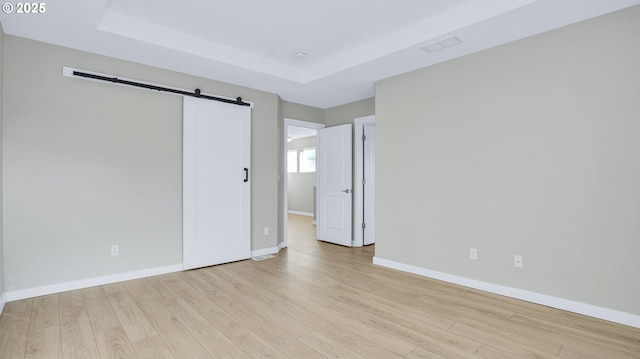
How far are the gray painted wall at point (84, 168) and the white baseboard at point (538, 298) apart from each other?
3.00 meters

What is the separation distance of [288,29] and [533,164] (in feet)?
8.68

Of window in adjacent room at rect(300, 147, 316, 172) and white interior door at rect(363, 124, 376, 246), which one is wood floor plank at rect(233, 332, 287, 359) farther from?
window in adjacent room at rect(300, 147, 316, 172)

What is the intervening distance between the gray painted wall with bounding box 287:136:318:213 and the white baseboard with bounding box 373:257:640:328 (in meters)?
5.81

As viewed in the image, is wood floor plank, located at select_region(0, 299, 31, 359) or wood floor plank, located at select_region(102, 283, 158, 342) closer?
wood floor plank, located at select_region(0, 299, 31, 359)

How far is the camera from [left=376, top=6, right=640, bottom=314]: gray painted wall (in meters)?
2.40

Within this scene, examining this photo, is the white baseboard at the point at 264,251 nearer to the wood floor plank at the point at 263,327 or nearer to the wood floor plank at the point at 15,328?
the wood floor plank at the point at 263,327

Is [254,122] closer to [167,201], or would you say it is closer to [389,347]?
[167,201]

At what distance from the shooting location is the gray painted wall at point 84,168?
2826 millimetres

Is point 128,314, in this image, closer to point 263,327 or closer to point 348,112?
point 263,327

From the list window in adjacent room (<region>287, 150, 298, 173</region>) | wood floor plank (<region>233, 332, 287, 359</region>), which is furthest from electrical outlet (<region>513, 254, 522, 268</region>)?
window in adjacent room (<region>287, 150, 298, 173</region>)

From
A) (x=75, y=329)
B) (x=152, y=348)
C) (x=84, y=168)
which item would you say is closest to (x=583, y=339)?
(x=152, y=348)

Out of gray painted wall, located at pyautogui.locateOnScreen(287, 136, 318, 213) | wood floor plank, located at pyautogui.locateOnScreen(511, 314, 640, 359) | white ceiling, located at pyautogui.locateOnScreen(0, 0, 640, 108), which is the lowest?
wood floor plank, located at pyautogui.locateOnScreen(511, 314, 640, 359)

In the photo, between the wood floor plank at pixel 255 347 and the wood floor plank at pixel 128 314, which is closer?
the wood floor plank at pixel 255 347

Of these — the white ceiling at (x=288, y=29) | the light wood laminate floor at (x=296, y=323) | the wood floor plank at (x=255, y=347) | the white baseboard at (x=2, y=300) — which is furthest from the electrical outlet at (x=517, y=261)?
the white baseboard at (x=2, y=300)
